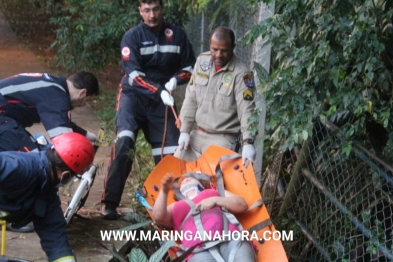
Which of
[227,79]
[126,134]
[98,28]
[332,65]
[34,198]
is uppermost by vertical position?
[332,65]

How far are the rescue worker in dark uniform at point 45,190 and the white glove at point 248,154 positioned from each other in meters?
1.34

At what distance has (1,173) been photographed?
3.92 m

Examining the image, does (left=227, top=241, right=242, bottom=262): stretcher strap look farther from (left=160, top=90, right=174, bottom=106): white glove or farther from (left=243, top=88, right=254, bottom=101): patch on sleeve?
(left=160, top=90, right=174, bottom=106): white glove

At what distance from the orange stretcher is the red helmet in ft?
3.01

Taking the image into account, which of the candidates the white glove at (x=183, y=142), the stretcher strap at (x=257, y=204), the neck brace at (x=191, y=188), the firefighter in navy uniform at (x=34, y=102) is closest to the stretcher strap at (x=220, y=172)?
the neck brace at (x=191, y=188)

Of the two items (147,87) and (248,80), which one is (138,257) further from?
(147,87)

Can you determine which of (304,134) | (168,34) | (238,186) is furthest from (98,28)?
(304,134)

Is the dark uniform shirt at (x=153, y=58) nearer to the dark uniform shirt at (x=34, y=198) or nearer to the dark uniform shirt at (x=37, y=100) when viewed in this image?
the dark uniform shirt at (x=37, y=100)

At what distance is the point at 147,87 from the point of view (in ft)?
20.5

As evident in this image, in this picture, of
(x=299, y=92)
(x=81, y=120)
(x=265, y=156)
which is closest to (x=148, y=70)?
(x=265, y=156)

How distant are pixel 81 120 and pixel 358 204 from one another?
19.5ft

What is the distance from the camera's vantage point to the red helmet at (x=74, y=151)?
13.9 ft

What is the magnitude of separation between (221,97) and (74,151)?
5.42 ft

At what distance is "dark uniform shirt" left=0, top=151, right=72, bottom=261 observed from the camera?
4.02m
